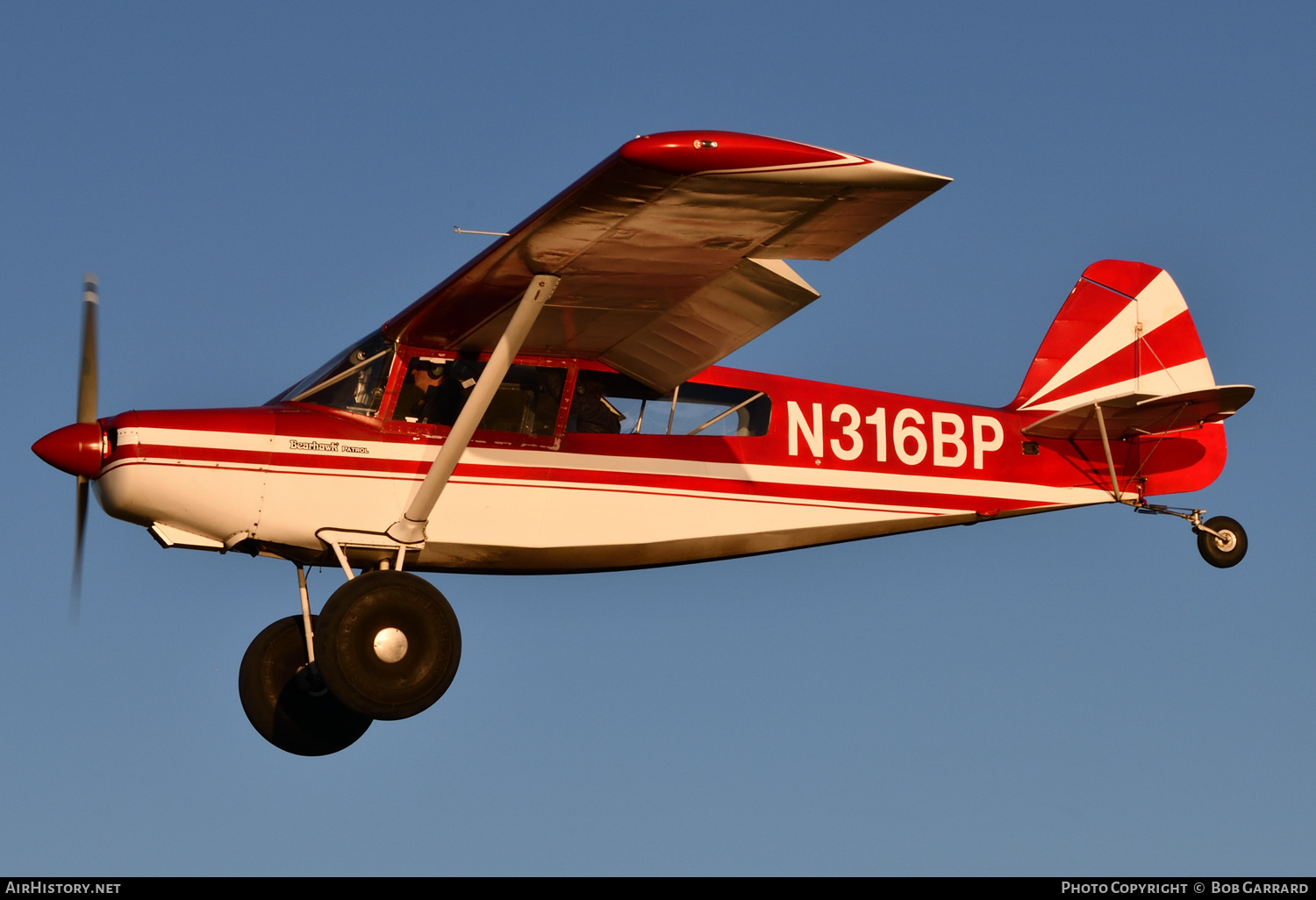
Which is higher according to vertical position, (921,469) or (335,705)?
(921,469)

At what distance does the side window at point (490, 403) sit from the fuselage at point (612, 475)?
0.04 metres

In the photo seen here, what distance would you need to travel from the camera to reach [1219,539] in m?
12.6

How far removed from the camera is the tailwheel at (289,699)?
1114 cm

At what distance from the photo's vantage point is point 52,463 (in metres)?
10.1

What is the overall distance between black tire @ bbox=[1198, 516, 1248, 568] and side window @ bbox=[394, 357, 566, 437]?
520 cm

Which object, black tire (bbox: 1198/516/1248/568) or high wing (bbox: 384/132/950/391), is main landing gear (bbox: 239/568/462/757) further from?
black tire (bbox: 1198/516/1248/568)

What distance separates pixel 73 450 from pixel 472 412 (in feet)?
8.07

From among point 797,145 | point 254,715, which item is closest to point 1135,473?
point 797,145

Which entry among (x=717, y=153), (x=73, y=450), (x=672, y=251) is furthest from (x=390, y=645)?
(x=717, y=153)

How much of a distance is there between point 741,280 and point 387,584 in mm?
2923

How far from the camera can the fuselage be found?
33.9ft

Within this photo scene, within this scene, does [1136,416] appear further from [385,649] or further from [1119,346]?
[385,649]

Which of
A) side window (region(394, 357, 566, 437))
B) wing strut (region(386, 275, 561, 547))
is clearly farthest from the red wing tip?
side window (region(394, 357, 566, 437))

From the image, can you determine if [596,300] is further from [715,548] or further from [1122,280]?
[1122,280]
